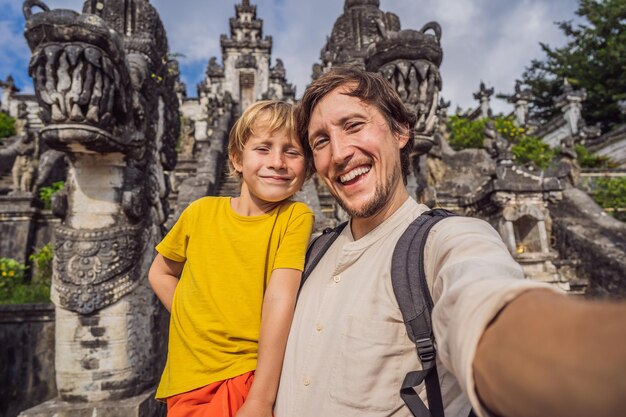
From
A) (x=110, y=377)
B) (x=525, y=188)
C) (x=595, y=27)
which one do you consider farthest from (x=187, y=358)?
(x=595, y=27)

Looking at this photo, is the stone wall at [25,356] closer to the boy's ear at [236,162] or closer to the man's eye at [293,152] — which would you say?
the boy's ear at [236,162]

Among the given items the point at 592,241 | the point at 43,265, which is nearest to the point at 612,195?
the point at 592,241

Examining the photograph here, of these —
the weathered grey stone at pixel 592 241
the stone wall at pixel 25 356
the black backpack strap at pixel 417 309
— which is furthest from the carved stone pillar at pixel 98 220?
the weathered grey stone at pixel 592 241

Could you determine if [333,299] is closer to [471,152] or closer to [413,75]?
[413,75]

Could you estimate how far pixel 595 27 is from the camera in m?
20.7

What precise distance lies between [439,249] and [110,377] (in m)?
3.24

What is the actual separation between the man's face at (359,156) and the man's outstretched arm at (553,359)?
0.72 meters

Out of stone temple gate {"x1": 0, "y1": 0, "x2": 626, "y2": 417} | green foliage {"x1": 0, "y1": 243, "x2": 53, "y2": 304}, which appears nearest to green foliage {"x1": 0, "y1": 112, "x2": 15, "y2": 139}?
green foliage {"x1": 0, "y1": 243, "x2": 53, "y2": 304}

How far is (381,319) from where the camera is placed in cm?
104

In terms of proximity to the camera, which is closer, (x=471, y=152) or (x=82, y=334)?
(x=82, y=334)

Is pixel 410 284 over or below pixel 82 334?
over

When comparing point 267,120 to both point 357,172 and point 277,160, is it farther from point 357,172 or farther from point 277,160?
point 357,172

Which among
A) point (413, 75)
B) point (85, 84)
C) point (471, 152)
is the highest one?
point (471, 152)

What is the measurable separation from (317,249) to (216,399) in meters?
0.66
